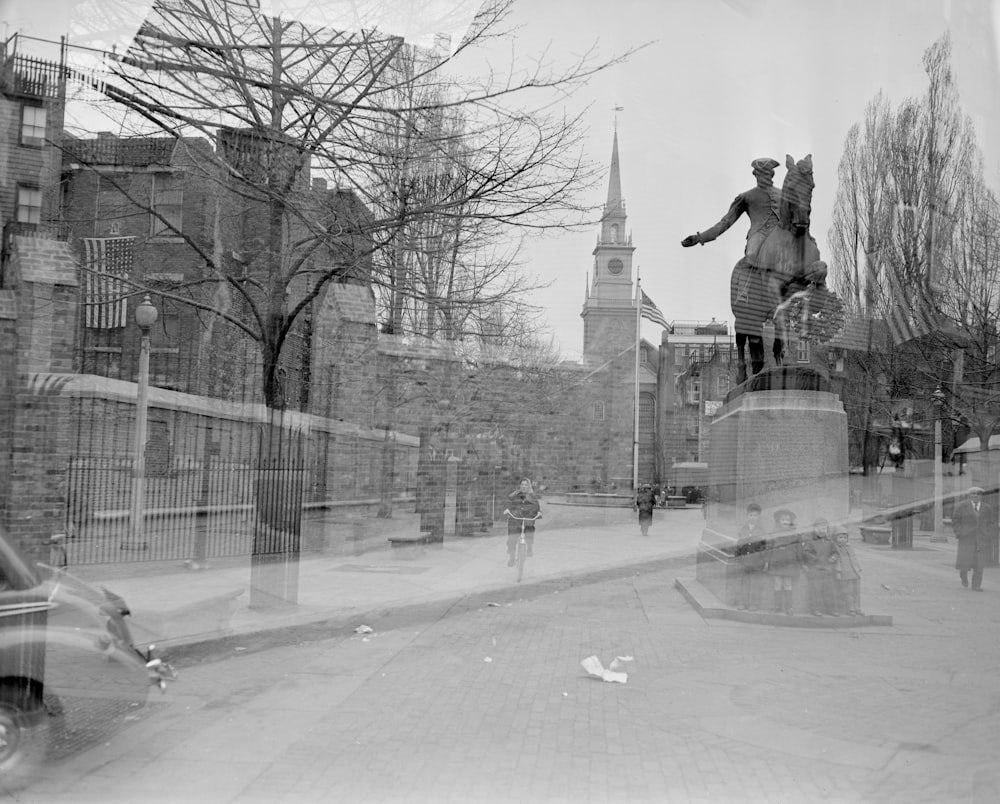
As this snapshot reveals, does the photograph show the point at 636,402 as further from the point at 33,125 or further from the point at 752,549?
the point at 33,125

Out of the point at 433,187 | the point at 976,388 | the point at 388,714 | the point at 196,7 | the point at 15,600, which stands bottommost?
the point at 388,714

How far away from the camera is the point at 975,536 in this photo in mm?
11031

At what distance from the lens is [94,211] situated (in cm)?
1117

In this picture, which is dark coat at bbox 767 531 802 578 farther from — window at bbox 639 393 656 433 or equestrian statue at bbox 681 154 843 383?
window at bbox 639 393 656 433

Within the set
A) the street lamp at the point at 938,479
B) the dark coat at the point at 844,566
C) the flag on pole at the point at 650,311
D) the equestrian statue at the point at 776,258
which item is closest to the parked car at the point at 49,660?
the dark coat at the point at 844,566

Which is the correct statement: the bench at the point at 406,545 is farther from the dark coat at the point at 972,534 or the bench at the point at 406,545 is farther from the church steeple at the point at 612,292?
the dark coat at the point at 972,534

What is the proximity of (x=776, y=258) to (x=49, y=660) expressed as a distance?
7307 millimetres

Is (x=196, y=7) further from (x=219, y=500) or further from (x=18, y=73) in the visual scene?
(x=219, y=500)

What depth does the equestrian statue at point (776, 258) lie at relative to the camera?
8.39m

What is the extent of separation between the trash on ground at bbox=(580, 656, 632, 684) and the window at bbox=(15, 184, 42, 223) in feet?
24.3

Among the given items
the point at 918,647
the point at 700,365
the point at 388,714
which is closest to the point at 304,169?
the point at 388,714

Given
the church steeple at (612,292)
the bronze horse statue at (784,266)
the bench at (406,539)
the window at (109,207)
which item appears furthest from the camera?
the church steeple at (612,292)

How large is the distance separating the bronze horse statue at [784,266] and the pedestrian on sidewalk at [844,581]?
201cm

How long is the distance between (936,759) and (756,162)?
610cm
